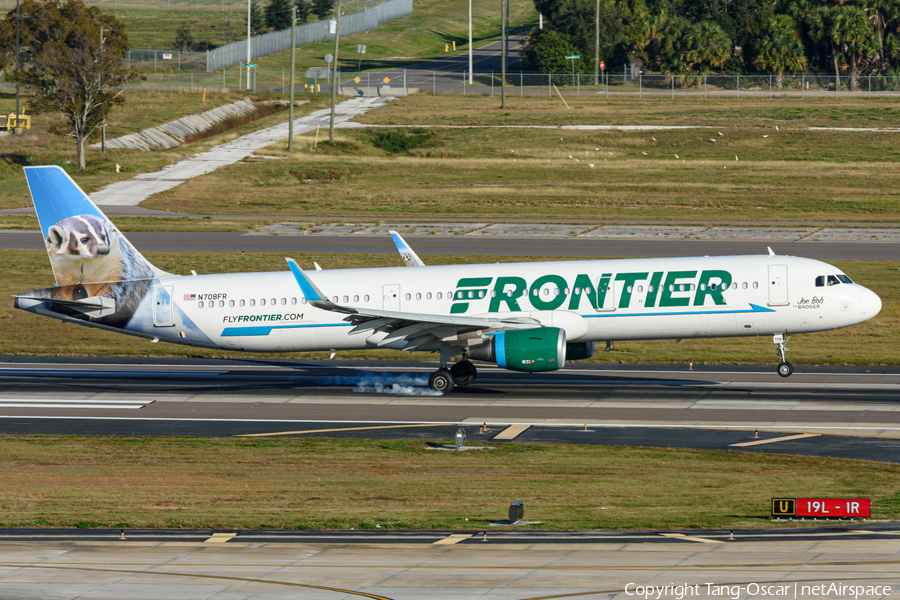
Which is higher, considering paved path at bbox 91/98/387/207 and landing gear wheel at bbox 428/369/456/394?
paved path at bbox 91/98/387/207

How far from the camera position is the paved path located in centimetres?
9125

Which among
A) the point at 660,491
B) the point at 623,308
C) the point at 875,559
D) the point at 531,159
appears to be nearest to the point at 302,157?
the point at 531,159

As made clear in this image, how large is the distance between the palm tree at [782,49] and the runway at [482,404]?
108140 millimetres

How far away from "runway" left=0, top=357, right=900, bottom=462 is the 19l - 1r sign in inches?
266

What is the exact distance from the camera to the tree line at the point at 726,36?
140500 mm

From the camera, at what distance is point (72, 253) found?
128 feet

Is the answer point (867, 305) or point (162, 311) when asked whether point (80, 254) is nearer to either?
point (162, 311)

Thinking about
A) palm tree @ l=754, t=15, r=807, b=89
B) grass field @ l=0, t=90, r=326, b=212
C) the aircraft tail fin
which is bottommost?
the aircraft tail fin

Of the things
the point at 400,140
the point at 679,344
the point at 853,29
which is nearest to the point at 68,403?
the point at 679,344

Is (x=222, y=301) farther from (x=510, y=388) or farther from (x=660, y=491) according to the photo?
(x=660, y=491)

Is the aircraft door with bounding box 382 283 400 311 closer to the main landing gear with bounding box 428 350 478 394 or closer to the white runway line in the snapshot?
the main landing gear with bounding box 428 350 478 394

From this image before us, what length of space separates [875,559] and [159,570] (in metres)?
13.9

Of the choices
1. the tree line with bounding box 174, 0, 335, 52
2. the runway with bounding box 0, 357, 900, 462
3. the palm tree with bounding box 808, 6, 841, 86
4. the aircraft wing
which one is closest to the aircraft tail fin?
the runway with bounding box 0, 357, 900, 462

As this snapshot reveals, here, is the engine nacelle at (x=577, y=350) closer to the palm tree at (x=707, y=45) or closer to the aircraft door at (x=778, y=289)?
the aircraft door at (x=778, y=289)
